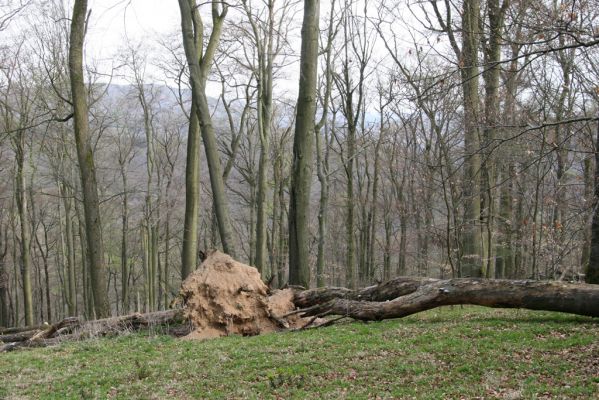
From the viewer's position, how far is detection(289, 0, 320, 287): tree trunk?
11.0 metres

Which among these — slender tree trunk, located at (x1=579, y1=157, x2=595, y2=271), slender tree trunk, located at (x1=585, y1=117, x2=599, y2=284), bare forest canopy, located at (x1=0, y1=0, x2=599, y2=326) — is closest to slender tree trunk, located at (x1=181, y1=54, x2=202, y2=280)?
bare forest canopy, located at (x1=0, y1=0, x2=599, y2=326)

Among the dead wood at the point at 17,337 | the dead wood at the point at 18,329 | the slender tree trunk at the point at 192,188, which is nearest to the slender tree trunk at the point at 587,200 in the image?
the slender tree trunk at the point at 192,188

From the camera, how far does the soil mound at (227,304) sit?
9242 millimetres

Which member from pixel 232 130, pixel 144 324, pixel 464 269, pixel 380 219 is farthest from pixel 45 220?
pixel 464 269

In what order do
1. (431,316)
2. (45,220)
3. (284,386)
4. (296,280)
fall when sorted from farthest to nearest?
(45,220) → (296,280) → (431,316) → (284,386)

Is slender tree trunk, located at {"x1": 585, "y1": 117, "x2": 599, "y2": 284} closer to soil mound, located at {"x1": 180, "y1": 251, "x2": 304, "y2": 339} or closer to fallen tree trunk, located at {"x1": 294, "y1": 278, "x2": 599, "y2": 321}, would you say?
fallen tree trunk, located at {"x1": 294, "y1": 278, "x2": 599, "y2": 321}

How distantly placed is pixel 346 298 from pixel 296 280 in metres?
1.60

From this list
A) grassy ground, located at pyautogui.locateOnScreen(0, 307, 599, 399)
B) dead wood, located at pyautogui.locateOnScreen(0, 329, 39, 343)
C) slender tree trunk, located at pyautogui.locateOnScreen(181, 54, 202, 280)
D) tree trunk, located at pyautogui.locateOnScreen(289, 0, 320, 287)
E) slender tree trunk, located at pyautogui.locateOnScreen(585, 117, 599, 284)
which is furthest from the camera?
slender tree trunk, located at pyautogui.locateOnScreen(181, 54, 202, 280)

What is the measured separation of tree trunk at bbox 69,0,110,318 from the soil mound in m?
3.69

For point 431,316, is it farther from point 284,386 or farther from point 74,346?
point 74,346

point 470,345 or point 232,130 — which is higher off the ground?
point 232,130

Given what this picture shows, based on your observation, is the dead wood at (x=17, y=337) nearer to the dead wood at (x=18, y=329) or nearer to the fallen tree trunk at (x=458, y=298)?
the dead wood at (x=18, y=329)

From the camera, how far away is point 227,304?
9289 millimetres

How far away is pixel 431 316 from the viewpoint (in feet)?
29.4
